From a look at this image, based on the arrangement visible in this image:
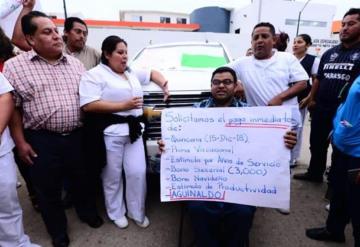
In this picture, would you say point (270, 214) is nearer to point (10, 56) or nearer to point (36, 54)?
point (36, 54)

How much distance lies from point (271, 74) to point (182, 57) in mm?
1412

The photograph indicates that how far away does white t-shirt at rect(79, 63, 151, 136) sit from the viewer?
2312 mm

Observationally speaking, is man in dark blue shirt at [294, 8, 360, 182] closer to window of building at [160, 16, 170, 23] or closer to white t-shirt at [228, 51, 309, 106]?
white t-shirt at [228, 51, 309, 106]

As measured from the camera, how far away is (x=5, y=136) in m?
2.09

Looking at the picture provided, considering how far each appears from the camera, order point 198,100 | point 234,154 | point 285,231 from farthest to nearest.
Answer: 1. point 198,100
2. point 285,231
3. point 234,154

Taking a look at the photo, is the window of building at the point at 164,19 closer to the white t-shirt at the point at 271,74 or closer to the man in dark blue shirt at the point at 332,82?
the man in dark blue shirt at the point at 332,82

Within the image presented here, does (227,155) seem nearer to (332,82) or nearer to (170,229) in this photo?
(170,229)

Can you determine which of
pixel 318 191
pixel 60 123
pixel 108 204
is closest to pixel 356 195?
pixel 318 191

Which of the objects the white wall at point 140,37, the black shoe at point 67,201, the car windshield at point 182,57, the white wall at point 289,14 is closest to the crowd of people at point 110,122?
the black shoe at point 67,201

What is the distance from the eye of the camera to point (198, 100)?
2830 millimetres

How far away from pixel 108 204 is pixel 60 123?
39.0 inches

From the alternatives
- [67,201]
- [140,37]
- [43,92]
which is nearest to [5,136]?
[43,92]

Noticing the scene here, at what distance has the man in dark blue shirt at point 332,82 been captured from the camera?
8.85 feet

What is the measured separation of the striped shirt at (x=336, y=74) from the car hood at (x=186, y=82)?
129 cm
